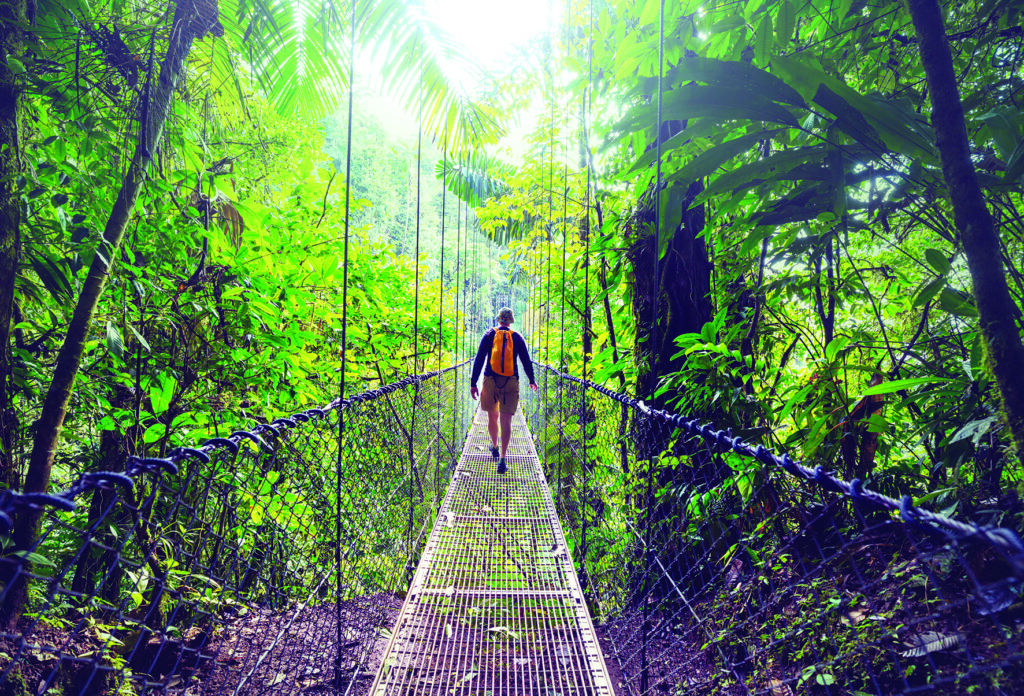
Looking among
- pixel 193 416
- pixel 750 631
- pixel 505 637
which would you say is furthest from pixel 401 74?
pixel 750 631

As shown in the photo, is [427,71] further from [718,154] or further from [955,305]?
[955,305]

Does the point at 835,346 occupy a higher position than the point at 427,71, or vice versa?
the point at 427,71

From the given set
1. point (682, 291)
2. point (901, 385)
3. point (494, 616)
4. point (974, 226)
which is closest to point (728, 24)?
point (974, 226)

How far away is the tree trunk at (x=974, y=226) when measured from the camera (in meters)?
0.62

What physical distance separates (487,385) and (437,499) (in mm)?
909

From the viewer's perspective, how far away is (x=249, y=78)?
2627 millimetres

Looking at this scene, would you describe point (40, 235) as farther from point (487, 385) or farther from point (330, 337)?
point (487, 385)

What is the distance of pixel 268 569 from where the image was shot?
125 centimetres

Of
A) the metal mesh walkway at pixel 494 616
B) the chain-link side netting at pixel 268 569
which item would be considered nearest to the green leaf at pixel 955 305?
the metal mesh walkway at pixel 494 616

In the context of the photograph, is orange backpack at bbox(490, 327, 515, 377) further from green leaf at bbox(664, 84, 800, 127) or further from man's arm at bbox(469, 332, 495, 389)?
green leaf at bbox(664, 84, 800, 127)

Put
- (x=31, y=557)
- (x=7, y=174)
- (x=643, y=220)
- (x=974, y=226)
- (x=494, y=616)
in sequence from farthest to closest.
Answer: (x=643, y=220)
(x=494, y=616)
(x=7, y=174)
(x=31, y=557)
(x=974, y=226)

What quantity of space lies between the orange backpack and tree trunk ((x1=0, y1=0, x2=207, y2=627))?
2224 mm

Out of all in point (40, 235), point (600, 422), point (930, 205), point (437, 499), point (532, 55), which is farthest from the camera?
point (532, 55)

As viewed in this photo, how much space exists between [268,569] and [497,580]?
87 cm
